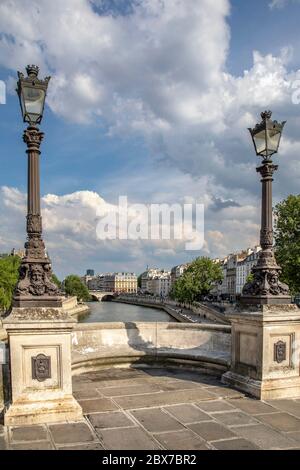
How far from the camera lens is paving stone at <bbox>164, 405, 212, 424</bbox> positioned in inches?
235

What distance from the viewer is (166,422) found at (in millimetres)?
5840

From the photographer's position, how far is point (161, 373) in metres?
8.94

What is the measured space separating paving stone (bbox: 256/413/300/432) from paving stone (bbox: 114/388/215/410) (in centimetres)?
114

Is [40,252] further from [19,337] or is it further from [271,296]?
[271,296]

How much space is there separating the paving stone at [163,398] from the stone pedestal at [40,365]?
978mm

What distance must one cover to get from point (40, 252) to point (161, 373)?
411cm

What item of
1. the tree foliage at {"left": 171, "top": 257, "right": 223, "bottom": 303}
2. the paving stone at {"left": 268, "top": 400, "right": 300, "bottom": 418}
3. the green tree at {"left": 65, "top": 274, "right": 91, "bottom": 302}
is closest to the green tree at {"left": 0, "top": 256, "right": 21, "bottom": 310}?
the paving stone at {"left": 268, "top": 400, "right": 300, "bottom": 418}

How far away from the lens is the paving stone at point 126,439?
4.99 meters

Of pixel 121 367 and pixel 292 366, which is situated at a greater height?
pixel 292 366

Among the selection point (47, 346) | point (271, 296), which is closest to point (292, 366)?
point (271, 296)

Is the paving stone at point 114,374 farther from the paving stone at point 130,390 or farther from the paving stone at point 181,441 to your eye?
the paving stone at point 181,441

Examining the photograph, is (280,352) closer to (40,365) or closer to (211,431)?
(211,431)

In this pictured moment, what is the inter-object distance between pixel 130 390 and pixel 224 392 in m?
1.66

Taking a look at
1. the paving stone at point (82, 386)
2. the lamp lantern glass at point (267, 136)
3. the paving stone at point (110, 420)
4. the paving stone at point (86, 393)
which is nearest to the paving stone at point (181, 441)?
the paving stone at point (110, 420)
